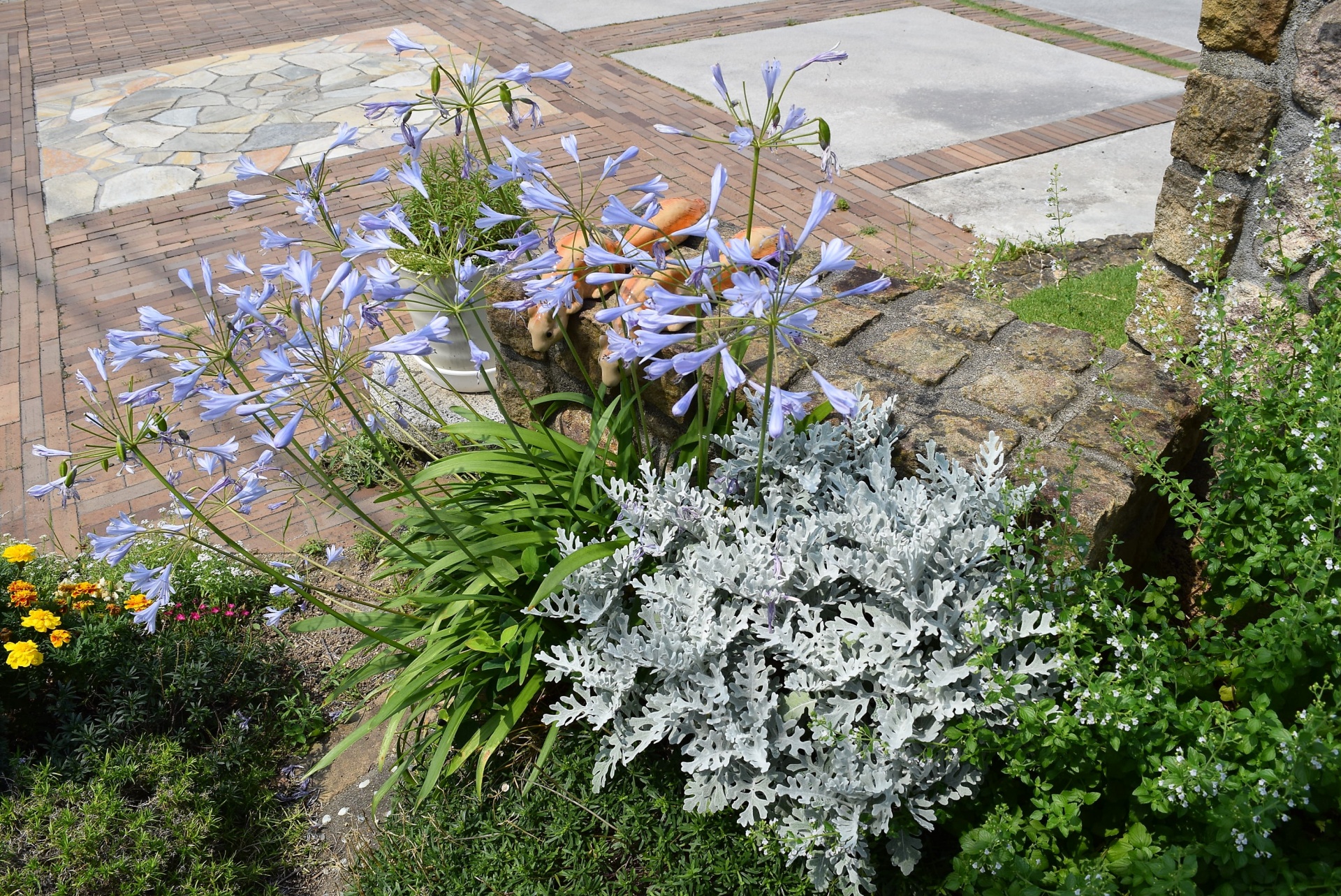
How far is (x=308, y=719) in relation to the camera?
9.67 feet

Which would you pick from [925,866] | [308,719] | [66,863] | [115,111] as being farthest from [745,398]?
[115,111]

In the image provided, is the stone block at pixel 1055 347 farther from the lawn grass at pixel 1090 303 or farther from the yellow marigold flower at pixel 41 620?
the yellow marigold flower at pixel 41 620

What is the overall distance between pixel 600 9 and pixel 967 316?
836 cm

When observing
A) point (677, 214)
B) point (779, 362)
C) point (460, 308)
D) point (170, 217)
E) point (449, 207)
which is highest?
point (460, 308)

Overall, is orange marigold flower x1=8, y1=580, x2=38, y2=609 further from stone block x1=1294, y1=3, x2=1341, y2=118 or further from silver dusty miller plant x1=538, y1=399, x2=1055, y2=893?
stone block x1=1294, y1=3, x2=1341, y2=118

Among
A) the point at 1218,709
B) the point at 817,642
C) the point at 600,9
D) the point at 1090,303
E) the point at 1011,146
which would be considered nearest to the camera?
the point at 1218,709

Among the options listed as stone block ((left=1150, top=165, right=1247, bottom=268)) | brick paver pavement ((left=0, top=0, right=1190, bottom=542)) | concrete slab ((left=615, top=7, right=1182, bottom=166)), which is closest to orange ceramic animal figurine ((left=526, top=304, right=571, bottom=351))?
brick paver pavement ((left=0, top=0, right=1190, bottom=542))

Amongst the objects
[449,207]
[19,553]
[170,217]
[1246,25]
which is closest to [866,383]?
[1246,25]

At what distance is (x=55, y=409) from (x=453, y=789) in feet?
10.9

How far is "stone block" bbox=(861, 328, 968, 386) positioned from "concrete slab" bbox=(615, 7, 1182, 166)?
3.75m

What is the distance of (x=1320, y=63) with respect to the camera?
2564 millimetres

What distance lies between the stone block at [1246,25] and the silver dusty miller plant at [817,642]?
1484 millimetres

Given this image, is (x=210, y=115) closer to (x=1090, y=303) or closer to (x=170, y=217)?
(x=170, y=217)

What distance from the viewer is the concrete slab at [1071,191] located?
5.27 metres
